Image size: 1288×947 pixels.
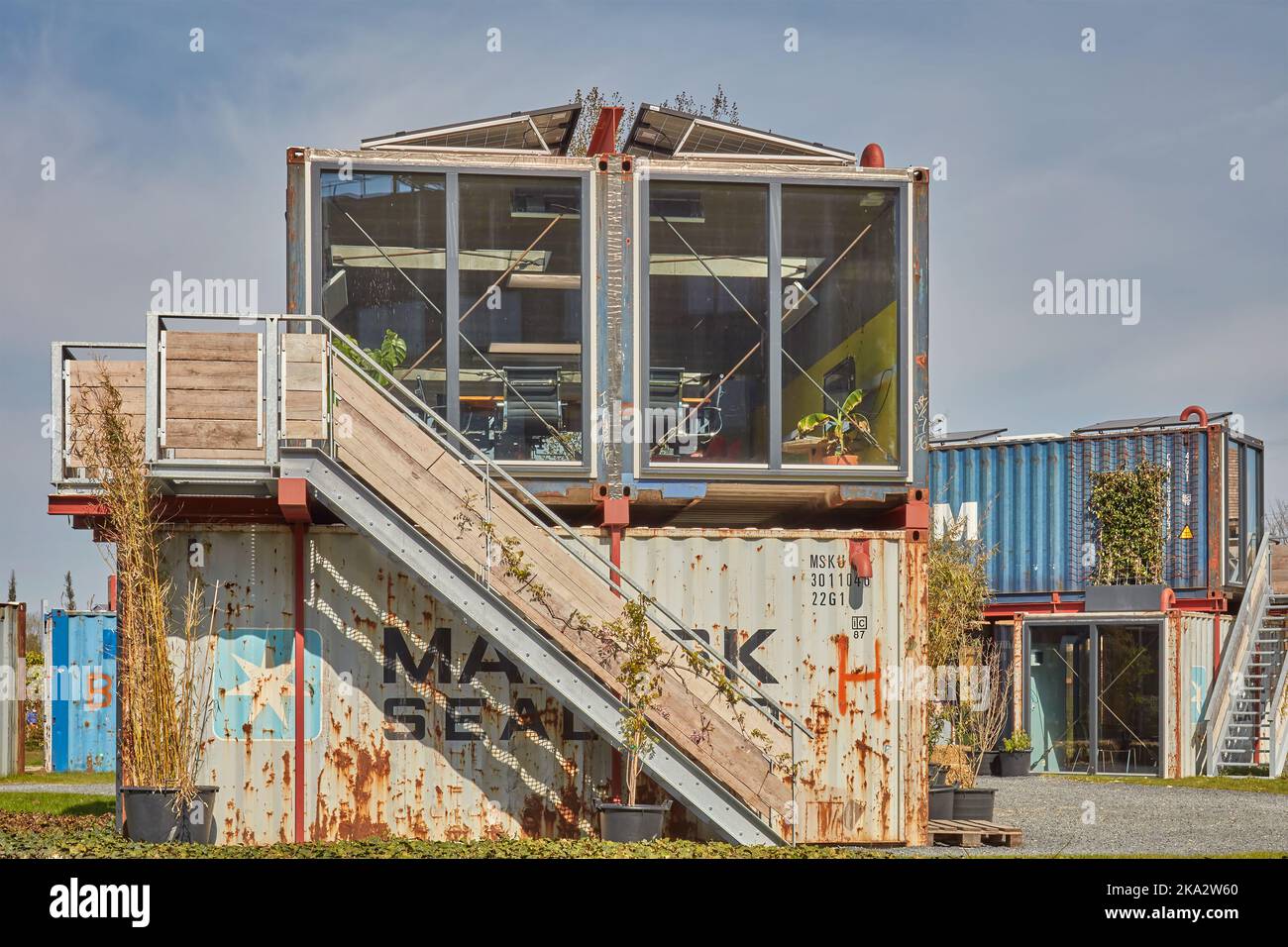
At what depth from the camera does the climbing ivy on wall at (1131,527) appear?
80.0 feet

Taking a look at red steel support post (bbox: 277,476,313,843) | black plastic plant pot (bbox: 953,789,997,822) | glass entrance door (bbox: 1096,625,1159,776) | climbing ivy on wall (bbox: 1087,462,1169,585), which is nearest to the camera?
red steel support post (bbox: 277,476,313,843)

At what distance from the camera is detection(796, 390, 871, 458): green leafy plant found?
14219 millimetres

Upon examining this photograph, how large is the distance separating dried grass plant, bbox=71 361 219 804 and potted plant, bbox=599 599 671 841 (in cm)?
364

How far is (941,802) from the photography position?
14852 mm

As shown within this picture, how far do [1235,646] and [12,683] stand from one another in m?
19.7

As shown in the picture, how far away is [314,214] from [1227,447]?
16701 millimetres

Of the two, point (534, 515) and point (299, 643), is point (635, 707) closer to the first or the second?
point (534, 515)

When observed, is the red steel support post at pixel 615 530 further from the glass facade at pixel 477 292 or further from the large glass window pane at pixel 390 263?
the large glass window pane at pixel 390 263

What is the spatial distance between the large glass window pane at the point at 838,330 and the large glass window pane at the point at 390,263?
11.1 feet

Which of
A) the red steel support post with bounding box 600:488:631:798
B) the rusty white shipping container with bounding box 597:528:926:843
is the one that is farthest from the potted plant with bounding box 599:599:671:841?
the rusty white shipping container with bounding box 597:528:926:843

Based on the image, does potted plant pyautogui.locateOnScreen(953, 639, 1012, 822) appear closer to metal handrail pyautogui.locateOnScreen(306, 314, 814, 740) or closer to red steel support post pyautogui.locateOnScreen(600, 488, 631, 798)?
metal handrail pyautogui.locateOnScreen(306, 314, 814, 740)

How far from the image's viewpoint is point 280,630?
1320 centimetres

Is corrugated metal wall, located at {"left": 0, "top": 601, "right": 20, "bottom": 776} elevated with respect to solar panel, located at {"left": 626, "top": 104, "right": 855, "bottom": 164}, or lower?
lower

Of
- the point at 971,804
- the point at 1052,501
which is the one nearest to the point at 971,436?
the point at 1052,501
